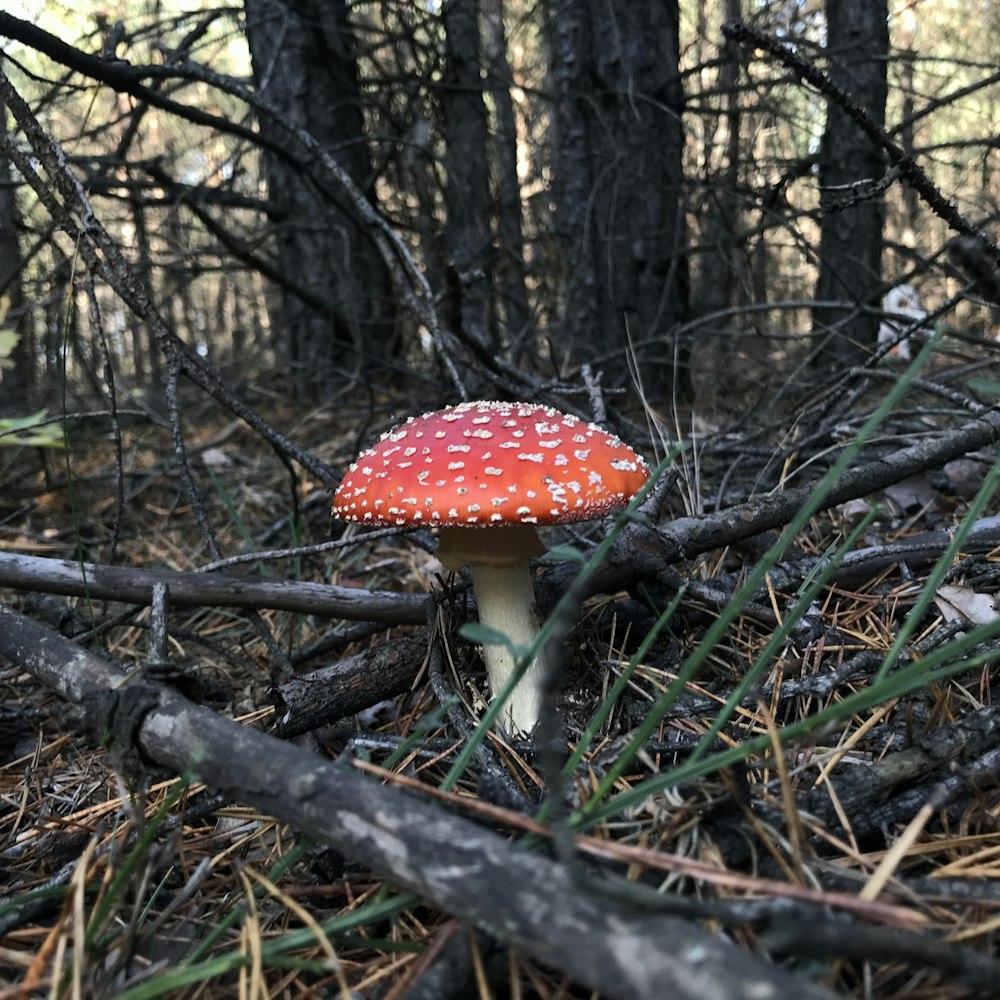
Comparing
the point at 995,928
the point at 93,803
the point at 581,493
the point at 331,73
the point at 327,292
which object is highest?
the point at 331,73

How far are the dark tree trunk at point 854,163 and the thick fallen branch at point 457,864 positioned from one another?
142 inches

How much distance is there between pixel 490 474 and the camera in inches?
67.9

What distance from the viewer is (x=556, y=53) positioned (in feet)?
14.8

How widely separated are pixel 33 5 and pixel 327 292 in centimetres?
248

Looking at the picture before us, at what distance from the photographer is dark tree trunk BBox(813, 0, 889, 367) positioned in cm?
422

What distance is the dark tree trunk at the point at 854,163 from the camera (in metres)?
4.22

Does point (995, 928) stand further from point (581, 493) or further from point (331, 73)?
point (331, 73)

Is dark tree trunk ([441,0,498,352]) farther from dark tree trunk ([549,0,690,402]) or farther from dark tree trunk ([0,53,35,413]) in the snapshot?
dark tree trunk ([0,53,35,413])

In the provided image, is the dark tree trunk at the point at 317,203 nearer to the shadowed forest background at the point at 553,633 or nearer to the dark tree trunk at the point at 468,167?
the shadowed forest background at the point at 553,633

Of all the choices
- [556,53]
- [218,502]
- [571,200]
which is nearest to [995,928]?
[218,502]

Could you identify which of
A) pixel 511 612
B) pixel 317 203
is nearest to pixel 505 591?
pixel 511 612

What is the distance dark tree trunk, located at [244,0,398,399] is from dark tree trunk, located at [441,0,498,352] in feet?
2.05

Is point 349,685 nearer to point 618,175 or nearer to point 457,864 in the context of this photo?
point 457,864

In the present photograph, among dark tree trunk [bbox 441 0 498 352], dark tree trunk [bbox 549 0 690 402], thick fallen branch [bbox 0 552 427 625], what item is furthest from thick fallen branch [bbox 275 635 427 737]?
dark tree trunk [bbox 441 0 498 352]
